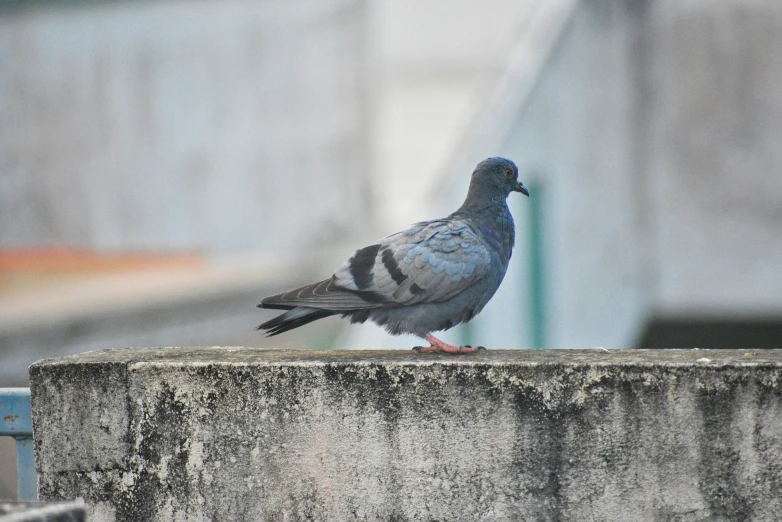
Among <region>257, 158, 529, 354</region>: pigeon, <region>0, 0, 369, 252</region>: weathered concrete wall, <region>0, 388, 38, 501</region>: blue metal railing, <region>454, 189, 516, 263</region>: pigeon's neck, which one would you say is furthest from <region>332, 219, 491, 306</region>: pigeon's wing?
<region>0, 0, 369, 252</region>: weathered concrete wall

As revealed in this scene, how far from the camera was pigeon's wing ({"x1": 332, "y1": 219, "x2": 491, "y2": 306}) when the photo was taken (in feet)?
12.5

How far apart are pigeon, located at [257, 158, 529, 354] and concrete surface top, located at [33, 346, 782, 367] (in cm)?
38

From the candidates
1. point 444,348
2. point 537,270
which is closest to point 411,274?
point 444,348

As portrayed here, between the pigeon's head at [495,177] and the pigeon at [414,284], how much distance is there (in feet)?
0.94

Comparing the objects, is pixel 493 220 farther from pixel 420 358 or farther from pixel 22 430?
pixel 22 430

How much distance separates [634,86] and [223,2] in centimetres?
1070

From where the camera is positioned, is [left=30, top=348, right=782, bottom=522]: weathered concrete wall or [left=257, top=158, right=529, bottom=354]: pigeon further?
[left=257, top=158, right=529, bottom=354]: pigeon

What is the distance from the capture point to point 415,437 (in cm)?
287

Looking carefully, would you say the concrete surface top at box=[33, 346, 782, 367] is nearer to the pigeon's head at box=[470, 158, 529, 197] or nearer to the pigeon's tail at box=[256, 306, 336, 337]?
the pigeon's tail at box=[256, 306, 336, 337]

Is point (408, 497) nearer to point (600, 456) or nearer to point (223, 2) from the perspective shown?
point (600, 456)

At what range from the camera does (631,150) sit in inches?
434

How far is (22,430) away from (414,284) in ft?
5.22

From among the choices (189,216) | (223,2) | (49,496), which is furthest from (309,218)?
(49,496)

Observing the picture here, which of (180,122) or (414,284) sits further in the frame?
(180,122)
